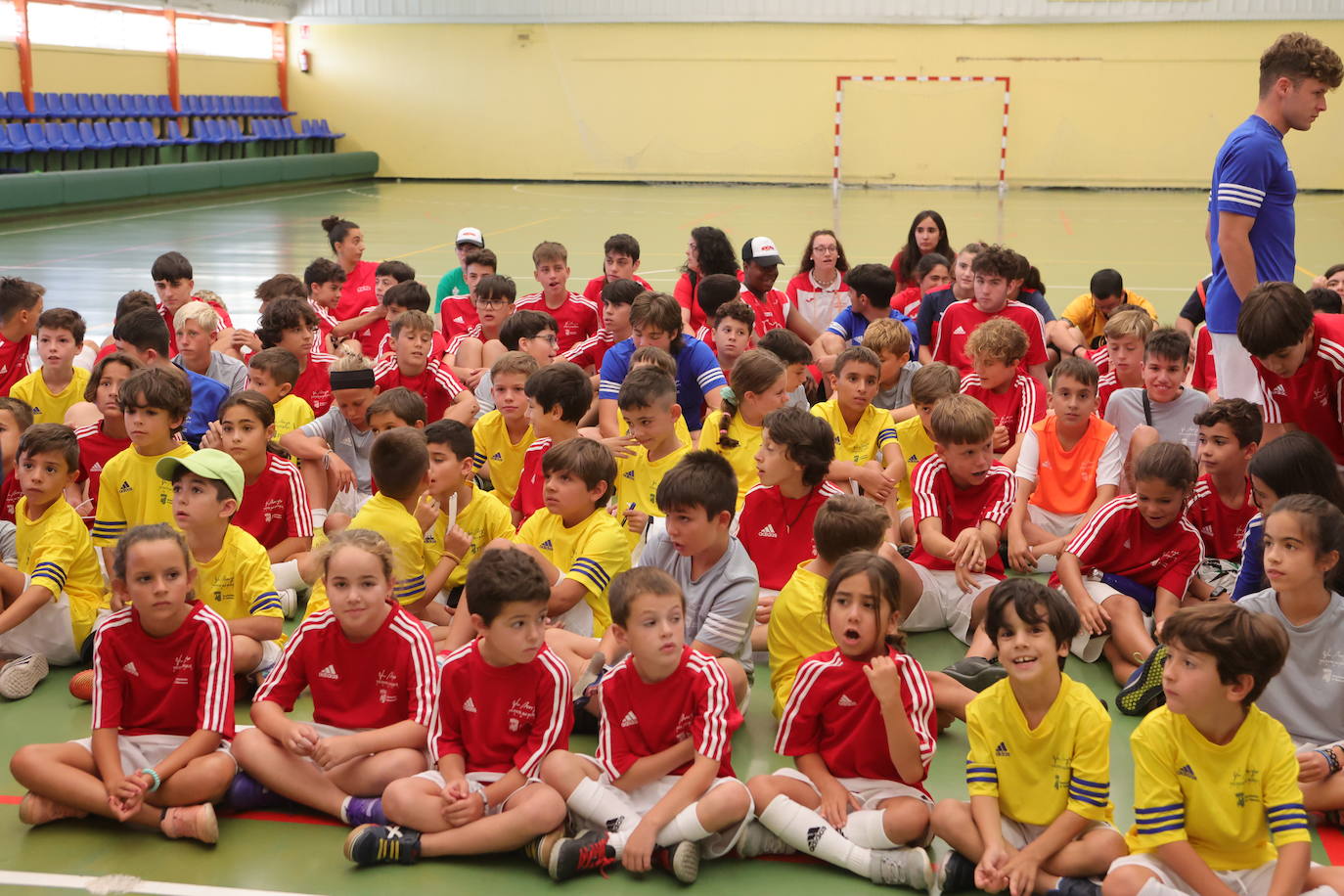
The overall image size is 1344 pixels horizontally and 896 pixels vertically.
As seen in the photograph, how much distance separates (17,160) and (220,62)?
6887 mm

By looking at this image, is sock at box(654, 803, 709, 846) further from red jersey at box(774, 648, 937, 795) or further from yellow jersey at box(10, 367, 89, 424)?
yellow jersey at box(10, 367, 89, 424)

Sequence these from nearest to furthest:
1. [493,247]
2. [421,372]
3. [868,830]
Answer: [868,830] → [421,372] → [493,247]

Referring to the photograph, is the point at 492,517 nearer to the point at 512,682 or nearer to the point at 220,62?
the point at 512,682

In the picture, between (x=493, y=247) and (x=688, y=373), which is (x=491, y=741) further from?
(x=493, y=247)

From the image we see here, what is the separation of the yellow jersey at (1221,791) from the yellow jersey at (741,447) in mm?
2336

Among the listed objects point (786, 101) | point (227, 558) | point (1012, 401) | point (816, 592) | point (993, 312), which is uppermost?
point (786, 101)

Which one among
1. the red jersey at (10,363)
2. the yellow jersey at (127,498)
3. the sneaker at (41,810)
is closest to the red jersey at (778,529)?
the yellow jersey at (127,498)

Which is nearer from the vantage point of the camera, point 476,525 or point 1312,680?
point 1312,680

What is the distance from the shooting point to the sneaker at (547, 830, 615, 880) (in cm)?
286

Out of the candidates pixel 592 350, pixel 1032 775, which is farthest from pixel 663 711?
pixel 592 350

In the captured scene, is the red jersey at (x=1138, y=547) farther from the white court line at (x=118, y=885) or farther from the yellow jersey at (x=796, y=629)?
the white court line at (x=118, y=885)

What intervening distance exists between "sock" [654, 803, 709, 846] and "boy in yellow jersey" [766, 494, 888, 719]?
0.71 metres

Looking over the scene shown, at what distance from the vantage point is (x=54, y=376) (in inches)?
214

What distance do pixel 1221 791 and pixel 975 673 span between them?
1.14 m
